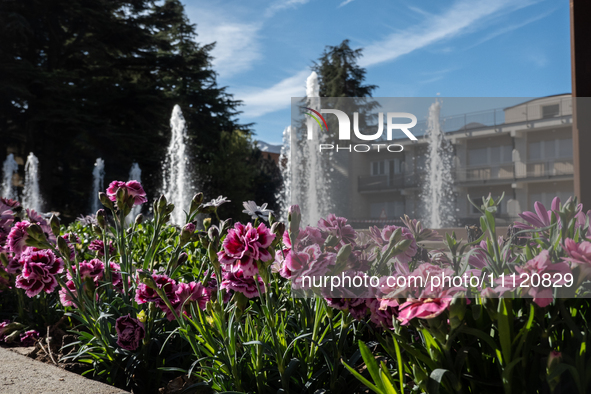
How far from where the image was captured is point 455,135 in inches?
75.7

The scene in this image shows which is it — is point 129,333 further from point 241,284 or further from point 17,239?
point 17,239

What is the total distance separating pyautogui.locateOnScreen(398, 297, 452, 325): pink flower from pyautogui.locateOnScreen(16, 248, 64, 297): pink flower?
1790 mm

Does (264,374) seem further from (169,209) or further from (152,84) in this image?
(152,84)

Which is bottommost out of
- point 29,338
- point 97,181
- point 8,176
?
point 29,338

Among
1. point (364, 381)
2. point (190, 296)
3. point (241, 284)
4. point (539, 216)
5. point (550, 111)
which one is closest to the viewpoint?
point (364, 381)

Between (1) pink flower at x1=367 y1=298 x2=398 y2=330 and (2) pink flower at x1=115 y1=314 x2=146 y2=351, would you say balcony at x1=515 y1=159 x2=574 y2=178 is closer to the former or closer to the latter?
(1) pink flower at x1=367 y1=298 x2=398 y2=330

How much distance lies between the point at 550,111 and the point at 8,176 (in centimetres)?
1972

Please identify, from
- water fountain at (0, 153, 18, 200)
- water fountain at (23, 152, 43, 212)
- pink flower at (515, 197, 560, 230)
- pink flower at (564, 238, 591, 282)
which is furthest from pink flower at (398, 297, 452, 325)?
water fountain at (0, 153, 18, 200)

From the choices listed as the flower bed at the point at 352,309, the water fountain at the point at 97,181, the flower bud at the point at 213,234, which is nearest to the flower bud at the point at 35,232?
the flower bed at the point at 352,309

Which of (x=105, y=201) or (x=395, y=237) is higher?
(x=105, y=201)

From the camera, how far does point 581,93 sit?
2.02m

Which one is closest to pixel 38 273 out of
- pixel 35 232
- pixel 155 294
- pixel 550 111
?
pixel 35 232

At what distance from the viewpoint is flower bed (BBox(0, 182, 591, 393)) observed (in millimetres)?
1066

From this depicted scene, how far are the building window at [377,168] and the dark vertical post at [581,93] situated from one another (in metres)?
0.83
